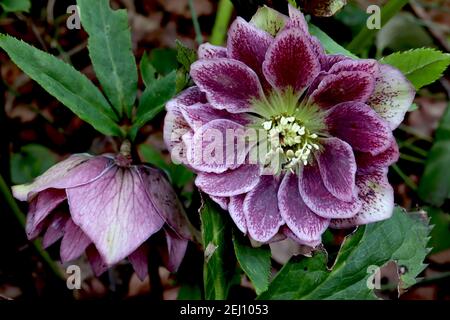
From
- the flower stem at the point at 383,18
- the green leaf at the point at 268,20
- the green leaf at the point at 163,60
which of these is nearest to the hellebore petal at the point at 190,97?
the green leaf at the point at 268,20

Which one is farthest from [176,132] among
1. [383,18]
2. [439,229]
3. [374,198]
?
[439,229]

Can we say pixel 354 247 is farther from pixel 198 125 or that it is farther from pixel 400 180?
pixel 400 180

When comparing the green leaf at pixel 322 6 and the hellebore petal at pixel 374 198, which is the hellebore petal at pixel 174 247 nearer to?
the hellebore petal at pixel 374 198

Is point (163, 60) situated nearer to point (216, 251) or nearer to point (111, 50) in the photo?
point (111, 50)

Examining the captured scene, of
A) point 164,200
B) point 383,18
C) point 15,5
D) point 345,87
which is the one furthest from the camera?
point 15,5

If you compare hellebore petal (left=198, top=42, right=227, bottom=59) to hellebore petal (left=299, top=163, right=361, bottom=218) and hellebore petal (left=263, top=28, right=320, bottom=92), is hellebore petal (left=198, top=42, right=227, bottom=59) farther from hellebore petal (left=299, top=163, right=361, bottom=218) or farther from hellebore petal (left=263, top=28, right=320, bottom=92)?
hellebore petal (left=299, top=163, right=361, bottom=218)

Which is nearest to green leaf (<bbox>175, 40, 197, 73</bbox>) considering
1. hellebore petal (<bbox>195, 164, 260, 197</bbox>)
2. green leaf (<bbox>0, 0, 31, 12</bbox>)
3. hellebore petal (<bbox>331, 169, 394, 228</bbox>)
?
hellebore petal (<bbox>195, 164, 260, 197</bbox>)

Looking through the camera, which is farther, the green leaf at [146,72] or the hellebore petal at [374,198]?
the green leaf at [146,72]
